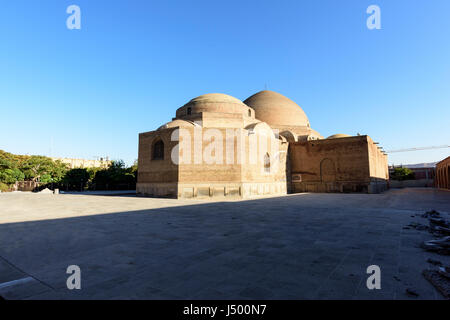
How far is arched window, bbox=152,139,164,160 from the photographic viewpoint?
1866 centimetres

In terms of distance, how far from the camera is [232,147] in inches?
675

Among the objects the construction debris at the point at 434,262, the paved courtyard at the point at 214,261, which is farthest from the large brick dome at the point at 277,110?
the construction debris at the point at 434,262

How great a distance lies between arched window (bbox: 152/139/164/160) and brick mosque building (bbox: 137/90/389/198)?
0.08 metres

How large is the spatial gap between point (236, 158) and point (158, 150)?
6.47 meters

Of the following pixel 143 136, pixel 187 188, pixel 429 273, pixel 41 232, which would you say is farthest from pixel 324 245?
pixel 143 136

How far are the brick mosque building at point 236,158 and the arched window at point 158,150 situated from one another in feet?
0.25

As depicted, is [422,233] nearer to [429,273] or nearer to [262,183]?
[429,273]

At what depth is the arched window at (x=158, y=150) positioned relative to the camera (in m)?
18.7

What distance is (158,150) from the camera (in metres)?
19.0

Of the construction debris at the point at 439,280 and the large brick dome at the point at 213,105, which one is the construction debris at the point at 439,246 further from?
the large brick dome at the point at 213,105

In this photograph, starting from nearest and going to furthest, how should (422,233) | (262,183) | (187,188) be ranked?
(422,233)
(187,188)
(262,183)

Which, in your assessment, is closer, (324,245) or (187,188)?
(324,245)
